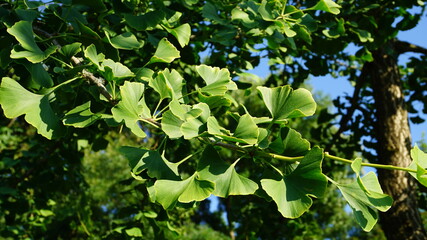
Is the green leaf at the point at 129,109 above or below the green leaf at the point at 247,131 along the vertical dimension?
below

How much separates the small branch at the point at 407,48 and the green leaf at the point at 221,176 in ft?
9.55

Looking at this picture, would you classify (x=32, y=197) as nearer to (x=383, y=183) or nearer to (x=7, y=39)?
(x=7, y=39)

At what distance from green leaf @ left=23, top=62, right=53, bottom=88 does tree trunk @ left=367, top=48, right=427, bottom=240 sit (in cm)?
232

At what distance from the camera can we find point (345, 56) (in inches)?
134

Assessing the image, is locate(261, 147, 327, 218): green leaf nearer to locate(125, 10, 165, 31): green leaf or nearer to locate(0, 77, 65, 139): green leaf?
locate(0, 77, 65, 139): green leaf

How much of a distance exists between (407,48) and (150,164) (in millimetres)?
3007

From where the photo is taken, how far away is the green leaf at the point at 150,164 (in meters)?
1.08

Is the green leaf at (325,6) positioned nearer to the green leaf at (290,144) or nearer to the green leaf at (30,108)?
the green leaf at (290,144)

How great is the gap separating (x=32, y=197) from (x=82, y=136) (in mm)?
1158

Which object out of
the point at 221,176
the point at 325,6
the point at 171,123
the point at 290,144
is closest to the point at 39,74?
the point at 171,123

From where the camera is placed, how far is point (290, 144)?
102 centimetres

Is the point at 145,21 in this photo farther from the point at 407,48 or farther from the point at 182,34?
the point at 407,48

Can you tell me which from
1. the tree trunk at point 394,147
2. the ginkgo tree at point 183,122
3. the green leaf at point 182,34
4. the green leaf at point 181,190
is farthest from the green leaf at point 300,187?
the tree trunk at point 394,147

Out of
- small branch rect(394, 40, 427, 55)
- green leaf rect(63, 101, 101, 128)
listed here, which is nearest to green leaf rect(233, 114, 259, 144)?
green leaf rect(63, 101, 101, 128)
